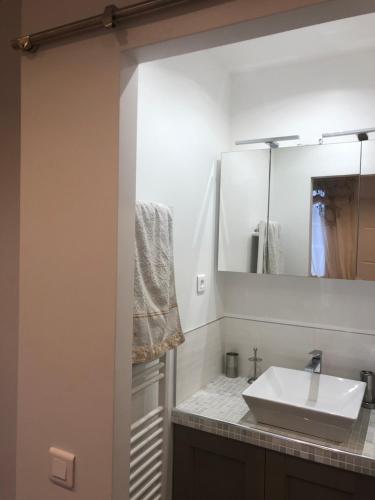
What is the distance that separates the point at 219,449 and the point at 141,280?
0.89 meters

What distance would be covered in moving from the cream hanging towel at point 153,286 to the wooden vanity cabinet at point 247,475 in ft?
1.80

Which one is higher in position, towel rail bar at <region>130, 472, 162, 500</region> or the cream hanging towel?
the cream hanging towel

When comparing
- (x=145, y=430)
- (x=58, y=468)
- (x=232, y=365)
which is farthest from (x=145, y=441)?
(x=232, y=365)

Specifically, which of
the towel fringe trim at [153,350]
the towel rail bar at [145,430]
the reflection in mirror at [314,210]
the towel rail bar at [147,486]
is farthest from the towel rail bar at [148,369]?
the reflection in mirror at [314,210]

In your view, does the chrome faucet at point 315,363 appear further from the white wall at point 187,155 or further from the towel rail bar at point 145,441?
the towel rail bar at point 145,441

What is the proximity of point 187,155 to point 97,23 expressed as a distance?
99cm

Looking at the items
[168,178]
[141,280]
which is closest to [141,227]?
[141,280]

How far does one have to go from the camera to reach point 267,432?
1704 millimetres

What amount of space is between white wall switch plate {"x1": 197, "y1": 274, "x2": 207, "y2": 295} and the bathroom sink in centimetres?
53

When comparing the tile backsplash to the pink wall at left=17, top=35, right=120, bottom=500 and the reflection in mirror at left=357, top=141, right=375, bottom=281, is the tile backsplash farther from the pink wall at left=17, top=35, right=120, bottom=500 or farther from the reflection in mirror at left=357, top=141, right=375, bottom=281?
the pink wall at left=17, top=35, right=120, bottom=500

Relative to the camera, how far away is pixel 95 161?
3.57 feet

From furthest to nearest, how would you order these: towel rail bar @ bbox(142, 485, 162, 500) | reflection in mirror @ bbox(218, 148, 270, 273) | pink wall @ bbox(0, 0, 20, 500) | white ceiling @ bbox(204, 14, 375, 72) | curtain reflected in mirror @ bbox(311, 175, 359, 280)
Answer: reflection in mirror @ bbox(218, 148, 270, 273) < curtain reflected in mirror @ bbox(311, 175, 359, 280) < white ceiling @ bbox(204, 14, 375, 72) < towel rail bar @ bbox(142, 485, 162, 500) < pink wall @ bbox(0, 0, 20, 500)

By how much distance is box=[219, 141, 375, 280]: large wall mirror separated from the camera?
79.0 inches

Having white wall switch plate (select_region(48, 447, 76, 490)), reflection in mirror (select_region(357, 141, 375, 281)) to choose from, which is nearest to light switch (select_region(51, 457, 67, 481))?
white wall switch plate (select_region(48, 447, 76, 490))
